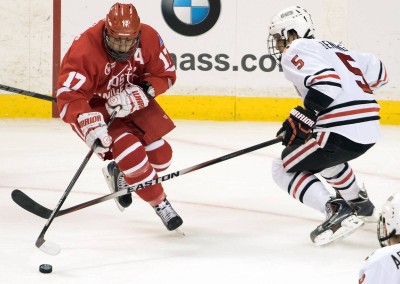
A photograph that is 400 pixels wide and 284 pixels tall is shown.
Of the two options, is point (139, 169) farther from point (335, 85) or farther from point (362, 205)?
point (362, 205)

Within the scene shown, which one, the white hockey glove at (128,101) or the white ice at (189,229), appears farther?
the white hockey glove at (128,101)

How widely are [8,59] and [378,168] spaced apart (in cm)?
279

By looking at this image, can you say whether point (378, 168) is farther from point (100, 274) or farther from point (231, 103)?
point (100, 274)

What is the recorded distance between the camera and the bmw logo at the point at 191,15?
6.68 meters

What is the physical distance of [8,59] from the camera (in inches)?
267

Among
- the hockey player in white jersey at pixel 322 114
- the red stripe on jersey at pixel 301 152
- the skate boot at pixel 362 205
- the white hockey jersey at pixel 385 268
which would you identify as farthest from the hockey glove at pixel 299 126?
the white hockey jersey at pixel 385 268

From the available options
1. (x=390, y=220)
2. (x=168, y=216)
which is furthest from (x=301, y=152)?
(x=390, y=220)

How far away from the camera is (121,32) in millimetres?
3568

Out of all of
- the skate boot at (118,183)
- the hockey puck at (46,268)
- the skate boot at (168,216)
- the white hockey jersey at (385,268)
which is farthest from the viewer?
the skate boot at (118,183)

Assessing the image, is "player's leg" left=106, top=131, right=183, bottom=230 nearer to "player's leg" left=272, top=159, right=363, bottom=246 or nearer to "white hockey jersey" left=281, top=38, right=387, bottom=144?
"player's leg" left=272, top=159, right=363, bottom=246

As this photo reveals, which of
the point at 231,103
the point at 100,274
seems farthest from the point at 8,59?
the point at 100,274

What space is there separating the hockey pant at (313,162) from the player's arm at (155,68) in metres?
0.54

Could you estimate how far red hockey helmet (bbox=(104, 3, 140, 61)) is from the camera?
357cm

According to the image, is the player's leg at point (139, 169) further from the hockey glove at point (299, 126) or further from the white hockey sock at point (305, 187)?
the hockey glove at point (299, 126)
